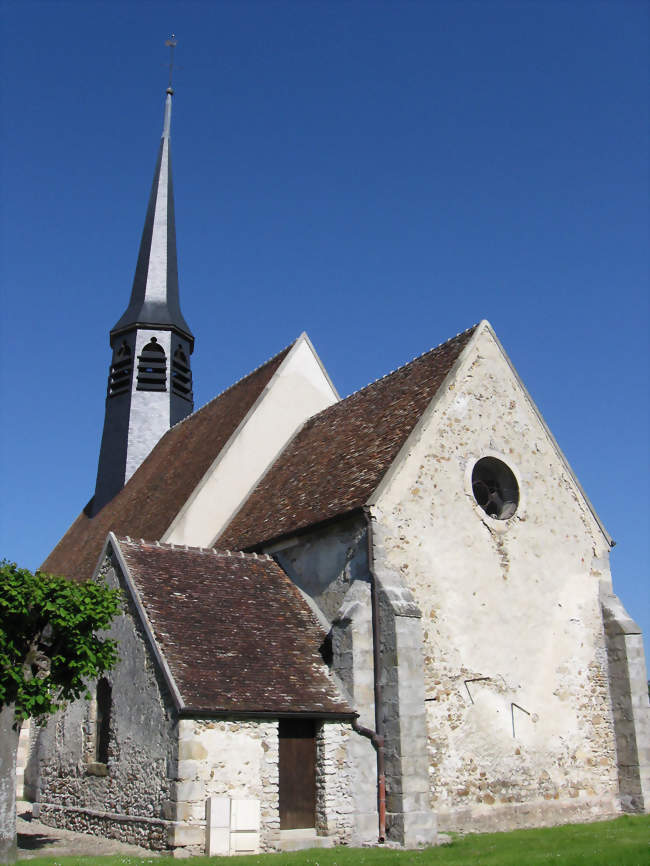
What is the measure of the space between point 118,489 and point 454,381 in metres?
11.1

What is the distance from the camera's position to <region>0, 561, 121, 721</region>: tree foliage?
9602mm

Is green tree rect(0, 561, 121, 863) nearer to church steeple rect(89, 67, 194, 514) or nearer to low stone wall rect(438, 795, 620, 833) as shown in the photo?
low stone wall rect(438, 795, 620, 833)

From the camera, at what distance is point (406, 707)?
422 inches

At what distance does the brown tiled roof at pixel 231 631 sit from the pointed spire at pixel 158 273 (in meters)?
10.9

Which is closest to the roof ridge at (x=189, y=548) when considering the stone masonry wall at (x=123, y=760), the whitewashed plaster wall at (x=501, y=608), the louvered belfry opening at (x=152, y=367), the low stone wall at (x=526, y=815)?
the stone masonry wall at (x=123, y=760)

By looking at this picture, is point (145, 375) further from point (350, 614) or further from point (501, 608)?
point (501, 608)

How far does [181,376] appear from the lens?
22547 millimetres

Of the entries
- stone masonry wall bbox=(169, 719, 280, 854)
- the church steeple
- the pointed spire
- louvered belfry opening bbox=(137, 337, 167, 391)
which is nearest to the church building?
stone masonry wall bbox=(169, 719, 280, 854)

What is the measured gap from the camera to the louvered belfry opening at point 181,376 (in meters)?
22.3

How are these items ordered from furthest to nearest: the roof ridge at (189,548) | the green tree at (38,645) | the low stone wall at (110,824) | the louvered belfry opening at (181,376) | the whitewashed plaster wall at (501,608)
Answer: the louvered belfry opening at (181,376)
the roof ridge at (189,548)
the whitewashed plaster wall at (501,608)
the low stone wall at (110,824)
the green tree at (38,645)

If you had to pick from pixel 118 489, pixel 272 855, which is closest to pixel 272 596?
pixel 272 855

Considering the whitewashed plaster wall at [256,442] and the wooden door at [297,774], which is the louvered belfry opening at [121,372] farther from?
the wooden door at [297,774]

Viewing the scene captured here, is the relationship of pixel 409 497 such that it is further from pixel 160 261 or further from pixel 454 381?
pixel 160 261

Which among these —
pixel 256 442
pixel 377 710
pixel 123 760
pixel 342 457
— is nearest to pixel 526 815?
pixel 377 710
